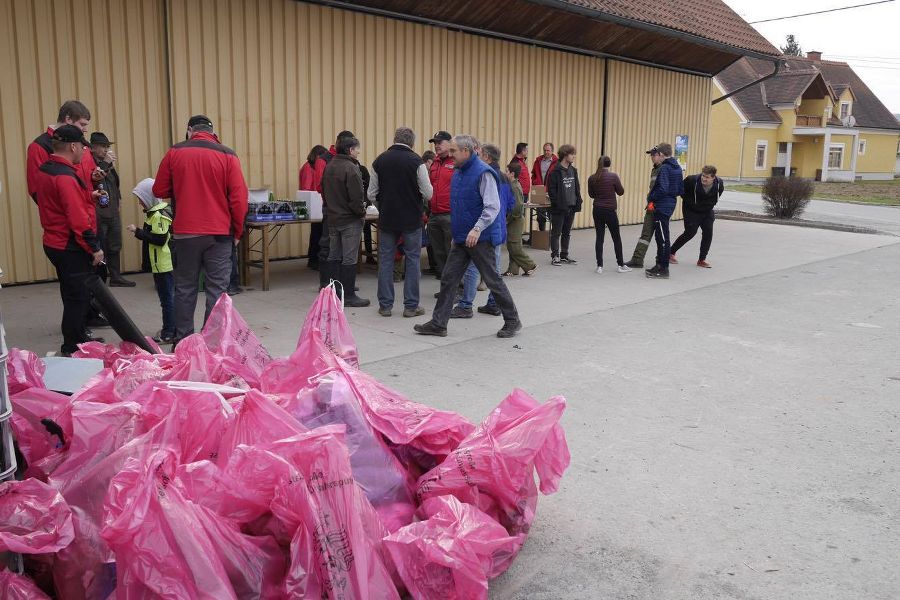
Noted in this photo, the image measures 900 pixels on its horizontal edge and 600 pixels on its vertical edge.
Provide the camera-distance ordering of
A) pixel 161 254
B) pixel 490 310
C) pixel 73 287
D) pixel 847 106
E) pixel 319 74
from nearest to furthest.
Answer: pixel 73 287 < pixel 161 254 < pixel 490 310 < pixel 319 74 < pixel 847 106

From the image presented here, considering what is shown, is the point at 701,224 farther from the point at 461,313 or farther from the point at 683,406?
the point at 683,406

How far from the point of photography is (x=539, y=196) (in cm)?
1330

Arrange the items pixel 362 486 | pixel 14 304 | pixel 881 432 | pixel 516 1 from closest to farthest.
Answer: pixel 362 486
pixel 881 432
pixel 14 304
pixel 516 1

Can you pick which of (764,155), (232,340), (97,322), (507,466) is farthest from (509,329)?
(764,155)

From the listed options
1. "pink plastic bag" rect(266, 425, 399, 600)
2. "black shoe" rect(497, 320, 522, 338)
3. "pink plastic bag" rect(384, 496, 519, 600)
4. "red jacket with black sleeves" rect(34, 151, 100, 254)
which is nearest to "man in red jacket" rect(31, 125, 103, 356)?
"red jacket with black sleeves" rect(34, 151, 100, 254)

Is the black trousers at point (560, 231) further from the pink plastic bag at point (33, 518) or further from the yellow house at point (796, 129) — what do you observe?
the yellow house at point (796, 129)

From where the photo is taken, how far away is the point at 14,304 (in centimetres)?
820

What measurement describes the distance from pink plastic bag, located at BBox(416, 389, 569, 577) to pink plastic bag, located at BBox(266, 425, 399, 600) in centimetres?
53

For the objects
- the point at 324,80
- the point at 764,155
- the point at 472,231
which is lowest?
the point at 472,231

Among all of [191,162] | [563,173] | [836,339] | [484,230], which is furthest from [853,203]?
[191,162]

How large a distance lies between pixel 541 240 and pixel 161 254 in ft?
26.6

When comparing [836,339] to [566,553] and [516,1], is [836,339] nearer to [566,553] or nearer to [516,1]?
[566,553]

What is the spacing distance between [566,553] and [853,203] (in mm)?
31532

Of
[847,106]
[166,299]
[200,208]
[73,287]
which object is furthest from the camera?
[847,106]
